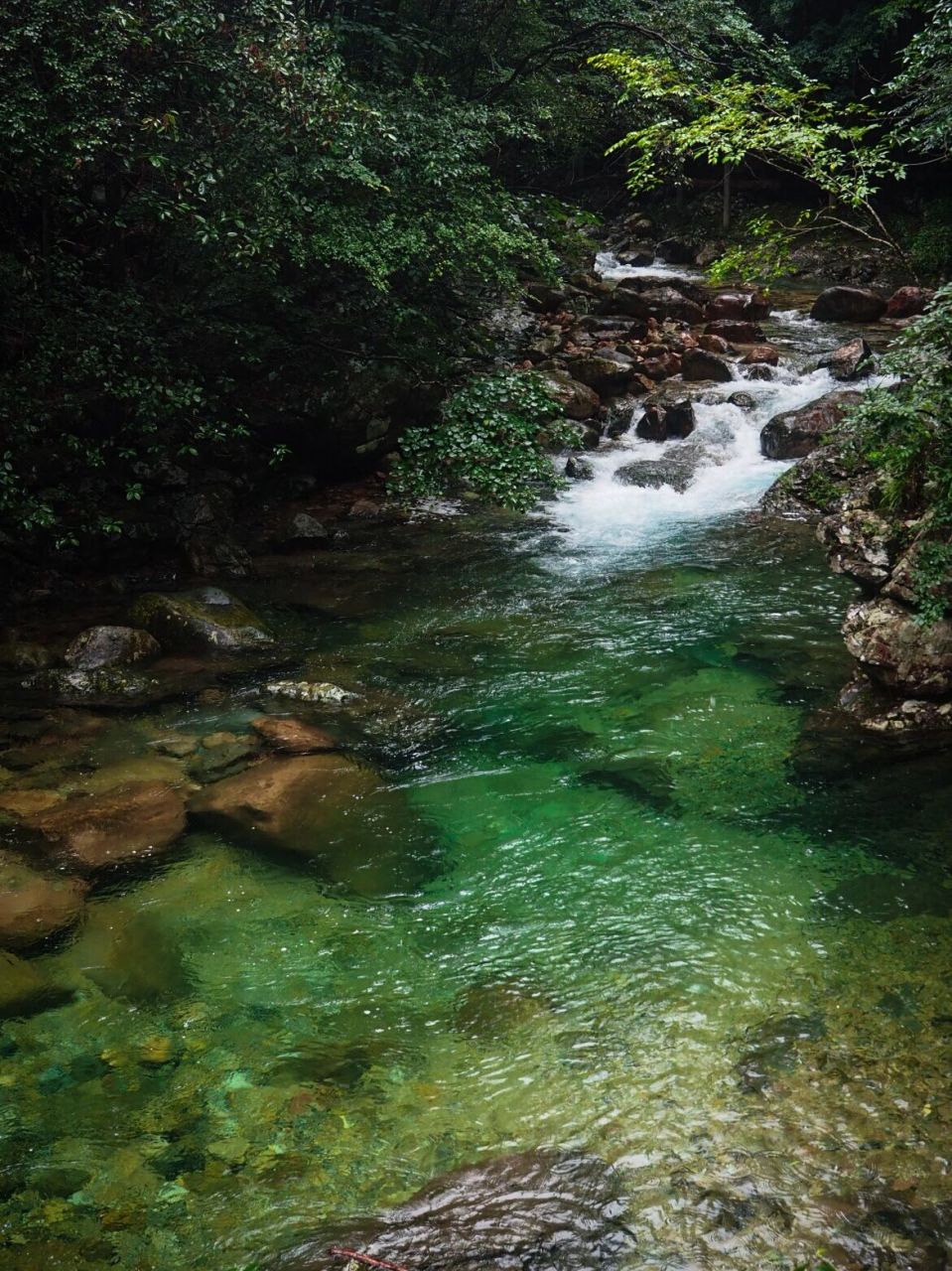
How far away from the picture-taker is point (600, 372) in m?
16.0

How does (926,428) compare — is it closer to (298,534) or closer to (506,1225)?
(506,1225)

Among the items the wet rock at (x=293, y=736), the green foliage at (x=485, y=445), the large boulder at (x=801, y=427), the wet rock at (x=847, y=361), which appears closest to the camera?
the wet rock at (x=293, y=736)

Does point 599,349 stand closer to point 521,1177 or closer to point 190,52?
point 190,52

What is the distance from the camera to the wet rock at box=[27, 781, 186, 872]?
219 inches

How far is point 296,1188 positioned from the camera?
3.35 m

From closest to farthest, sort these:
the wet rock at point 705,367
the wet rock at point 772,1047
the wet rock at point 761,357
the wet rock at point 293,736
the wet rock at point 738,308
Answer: the wet rock at point 772,1047
the wet rock at point 293,736
the wet rock at point 705,367
the wet rock at point 761,357
the wet rock at point 738,308

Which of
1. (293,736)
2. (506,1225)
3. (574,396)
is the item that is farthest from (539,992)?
(574,396)

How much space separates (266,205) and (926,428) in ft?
19.7

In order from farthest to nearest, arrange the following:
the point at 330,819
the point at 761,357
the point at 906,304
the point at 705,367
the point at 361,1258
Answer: the point at 906,304 < the point at 761,357 < the point at 705,367 < the point at 330,819 < the point at 361,1258

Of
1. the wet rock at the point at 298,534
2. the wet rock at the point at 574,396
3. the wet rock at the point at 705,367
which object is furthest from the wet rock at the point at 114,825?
the wet rock at the point at 705,367

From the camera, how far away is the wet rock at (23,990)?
432 cm

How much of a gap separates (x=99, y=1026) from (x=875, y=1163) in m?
3.41

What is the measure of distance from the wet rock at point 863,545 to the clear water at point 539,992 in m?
1.04

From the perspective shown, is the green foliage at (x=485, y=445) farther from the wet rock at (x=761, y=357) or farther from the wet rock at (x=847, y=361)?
A: the wet rock at (x=761, y=357)
